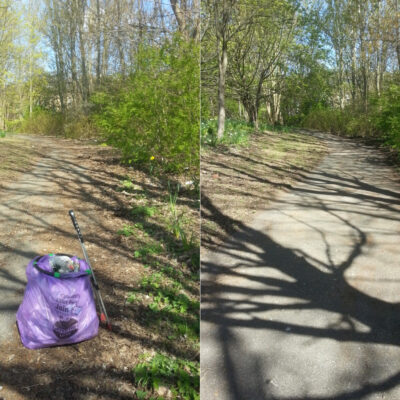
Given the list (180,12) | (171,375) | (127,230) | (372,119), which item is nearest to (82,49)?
(180,12)

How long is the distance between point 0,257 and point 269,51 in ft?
7.91

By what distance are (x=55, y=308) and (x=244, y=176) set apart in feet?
9.64

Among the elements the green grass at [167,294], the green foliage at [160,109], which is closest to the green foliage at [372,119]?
the green foliage at [160,109]

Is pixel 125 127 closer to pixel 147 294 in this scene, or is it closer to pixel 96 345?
pixel 147 294

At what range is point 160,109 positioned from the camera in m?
3.64

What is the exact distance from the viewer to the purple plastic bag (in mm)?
1147

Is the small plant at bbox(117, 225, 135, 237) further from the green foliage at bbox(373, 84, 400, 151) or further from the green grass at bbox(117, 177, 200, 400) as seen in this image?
the green foliage at bbox(373, 84, 400, 151)

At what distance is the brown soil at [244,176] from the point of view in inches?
92.7

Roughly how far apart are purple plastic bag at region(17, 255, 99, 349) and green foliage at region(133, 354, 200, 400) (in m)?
0.28

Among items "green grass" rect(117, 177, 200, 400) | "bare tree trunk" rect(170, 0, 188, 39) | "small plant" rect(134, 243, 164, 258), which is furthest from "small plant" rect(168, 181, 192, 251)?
"bare tree trunk" rect(170, 0, 188, 39)

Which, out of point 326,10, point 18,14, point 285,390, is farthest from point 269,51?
point 285,390

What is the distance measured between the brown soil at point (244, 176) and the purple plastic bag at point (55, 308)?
2.26 feet

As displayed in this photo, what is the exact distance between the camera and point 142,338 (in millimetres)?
1292

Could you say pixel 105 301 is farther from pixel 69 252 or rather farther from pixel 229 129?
pixel 229 129
